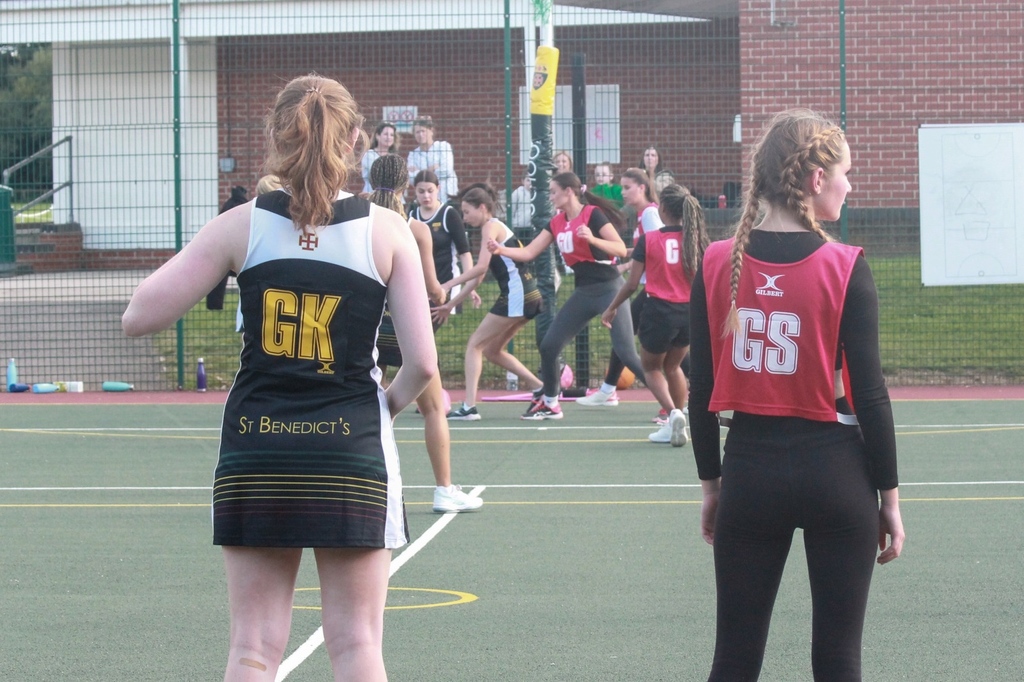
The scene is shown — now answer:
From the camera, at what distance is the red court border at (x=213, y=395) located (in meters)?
13.0

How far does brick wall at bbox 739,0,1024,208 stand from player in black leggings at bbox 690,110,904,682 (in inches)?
403

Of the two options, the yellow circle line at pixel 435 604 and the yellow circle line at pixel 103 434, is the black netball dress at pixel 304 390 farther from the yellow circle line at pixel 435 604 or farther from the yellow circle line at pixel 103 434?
the yellow circle line at pixel 103 434

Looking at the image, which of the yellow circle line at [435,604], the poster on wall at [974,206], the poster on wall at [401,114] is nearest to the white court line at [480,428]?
the poster on wall at [974,206]

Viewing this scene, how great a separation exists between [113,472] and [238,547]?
658cm

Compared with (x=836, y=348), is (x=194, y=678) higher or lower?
lower

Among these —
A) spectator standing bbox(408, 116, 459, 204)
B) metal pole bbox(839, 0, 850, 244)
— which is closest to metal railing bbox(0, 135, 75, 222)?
spectator standing bbox(408, 116, 459, 204)

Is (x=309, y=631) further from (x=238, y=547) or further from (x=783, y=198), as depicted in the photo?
(x=783, y=198)

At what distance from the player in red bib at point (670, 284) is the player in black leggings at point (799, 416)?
6.26 m

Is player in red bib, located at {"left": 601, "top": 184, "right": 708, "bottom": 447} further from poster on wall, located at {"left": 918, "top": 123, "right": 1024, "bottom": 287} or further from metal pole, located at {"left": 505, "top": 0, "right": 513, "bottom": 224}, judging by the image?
poster on wall, located at {"left": 918, "top": 123, "right": 1024, "bottom": 287}

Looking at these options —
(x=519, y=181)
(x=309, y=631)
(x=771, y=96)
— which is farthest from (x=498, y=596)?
(x=771, y=96)

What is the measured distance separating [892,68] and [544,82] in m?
3.42

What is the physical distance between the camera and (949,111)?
13.3 m

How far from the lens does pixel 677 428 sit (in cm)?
995

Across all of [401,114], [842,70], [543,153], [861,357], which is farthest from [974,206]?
[861,357]
